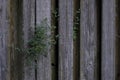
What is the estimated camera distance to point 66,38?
4438 mm

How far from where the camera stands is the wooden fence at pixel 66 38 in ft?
13.6

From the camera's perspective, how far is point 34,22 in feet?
14.0

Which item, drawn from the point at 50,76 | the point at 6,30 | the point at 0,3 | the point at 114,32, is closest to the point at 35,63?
the point at 50,76

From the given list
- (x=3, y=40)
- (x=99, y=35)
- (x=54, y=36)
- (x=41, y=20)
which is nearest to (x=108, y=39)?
(x=99, y=35)

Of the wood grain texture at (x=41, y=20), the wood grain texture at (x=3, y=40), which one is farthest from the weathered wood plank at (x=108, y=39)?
the wood grain texture at (x=3, y=40)

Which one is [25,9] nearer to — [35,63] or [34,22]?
[34,22]

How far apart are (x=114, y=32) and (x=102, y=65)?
0.45 m

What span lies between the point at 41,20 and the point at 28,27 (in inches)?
7.4

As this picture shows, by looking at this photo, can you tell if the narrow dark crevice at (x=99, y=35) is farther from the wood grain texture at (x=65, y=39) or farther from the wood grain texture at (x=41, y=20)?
the wood grain texture at (x=41, y=20)

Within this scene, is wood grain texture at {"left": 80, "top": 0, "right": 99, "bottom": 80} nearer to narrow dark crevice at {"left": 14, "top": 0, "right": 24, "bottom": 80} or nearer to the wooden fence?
the wooden fence

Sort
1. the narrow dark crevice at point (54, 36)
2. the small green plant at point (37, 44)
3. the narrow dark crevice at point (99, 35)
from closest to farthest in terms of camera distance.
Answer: the small green plant at point (37, 44) → the narrow dark crevice at point (54, 36) → the narrow dark crevice at point (99, 35)

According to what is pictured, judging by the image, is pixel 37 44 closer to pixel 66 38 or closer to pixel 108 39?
pixel 66 38

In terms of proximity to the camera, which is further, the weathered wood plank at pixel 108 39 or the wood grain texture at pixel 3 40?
the weathered wood plank at pixel 108 39

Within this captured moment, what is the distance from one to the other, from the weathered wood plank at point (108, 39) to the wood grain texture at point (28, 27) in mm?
960
